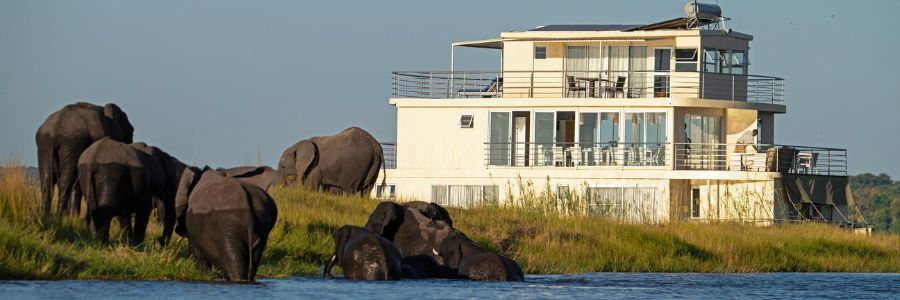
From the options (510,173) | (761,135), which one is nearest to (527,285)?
(510,173)

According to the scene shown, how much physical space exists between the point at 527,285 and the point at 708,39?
104ft

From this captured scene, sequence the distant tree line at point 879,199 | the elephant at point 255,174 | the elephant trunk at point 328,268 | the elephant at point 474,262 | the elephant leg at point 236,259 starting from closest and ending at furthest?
the elephant leg at point 236,259, the elephant at point 255,174, the elephant trunk at point 328,268, the elephant at point 474,262, the distant tree line at point 879,199

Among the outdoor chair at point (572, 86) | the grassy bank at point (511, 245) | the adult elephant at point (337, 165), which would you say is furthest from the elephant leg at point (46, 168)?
the outdoor chair at point (572, 86)

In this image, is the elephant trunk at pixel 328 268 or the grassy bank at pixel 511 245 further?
the elephant trunk at pixel 328 268

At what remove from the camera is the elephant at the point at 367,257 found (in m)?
24.5

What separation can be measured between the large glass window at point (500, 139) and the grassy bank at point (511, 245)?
1198cm

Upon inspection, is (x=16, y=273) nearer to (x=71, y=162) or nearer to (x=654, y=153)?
(x=71, y=162)

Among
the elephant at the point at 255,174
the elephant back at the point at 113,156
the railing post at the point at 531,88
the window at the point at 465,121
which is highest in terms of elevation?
the railing post at the point at 531,88

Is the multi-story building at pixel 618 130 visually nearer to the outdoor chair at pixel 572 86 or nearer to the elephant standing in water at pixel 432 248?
the outdoor chair at pixel 572 86

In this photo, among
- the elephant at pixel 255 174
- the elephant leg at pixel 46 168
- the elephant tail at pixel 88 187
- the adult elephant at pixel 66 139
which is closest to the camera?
the elephant at pixel 255 174

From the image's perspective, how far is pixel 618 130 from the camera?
54125 mm

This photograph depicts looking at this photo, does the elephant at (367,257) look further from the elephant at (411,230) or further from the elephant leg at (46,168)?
the elephant leg at (46,168)

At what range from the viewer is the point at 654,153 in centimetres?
5372

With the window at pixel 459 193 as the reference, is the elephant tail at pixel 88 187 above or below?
above
